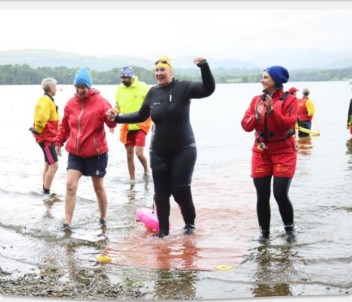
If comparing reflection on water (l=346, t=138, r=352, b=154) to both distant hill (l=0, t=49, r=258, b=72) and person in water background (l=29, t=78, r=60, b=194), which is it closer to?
person in water background (l=29, t=78, r=60, b=194)

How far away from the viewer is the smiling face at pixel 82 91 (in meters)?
7.14

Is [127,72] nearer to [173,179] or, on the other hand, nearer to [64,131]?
[64,131]

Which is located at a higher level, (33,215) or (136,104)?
(136,104)

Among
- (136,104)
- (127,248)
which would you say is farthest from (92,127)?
(136,104)

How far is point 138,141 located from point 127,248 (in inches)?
157

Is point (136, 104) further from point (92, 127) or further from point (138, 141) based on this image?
point (92, 127)

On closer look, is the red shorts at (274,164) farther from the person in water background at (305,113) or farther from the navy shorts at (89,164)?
the person in water background at (305,113)

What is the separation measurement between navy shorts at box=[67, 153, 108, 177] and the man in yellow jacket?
2.33 m

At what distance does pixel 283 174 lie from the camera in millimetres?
6648

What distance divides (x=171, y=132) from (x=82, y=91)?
48.3 inches

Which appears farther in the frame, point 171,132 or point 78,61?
point 78,61

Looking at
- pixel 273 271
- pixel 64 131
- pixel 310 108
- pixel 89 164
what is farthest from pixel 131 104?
pixel 310 108

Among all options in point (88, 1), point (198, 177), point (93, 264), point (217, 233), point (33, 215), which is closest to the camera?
point (88, 1)

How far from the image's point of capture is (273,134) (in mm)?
6582
